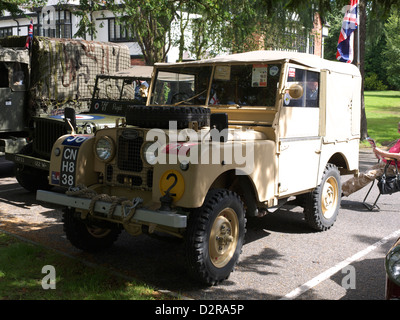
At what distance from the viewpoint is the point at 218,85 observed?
Result: 19.4 feet

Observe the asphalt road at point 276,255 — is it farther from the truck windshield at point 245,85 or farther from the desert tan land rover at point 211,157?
the truck windshield at point 245,85

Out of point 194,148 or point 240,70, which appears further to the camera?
point 240,70

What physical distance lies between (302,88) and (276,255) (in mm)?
1932

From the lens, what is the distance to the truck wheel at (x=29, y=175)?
839 centimetres

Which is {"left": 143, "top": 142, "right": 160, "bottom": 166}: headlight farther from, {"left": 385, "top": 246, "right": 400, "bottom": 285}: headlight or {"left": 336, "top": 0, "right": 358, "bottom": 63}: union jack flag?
{"left": 336, "top": 0, "right": 358, "bottom": 63}: union jack flag

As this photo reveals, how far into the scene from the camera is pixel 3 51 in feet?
34.7

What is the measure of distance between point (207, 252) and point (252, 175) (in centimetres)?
97

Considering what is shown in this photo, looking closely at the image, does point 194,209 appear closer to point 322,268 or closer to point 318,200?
point 322,268

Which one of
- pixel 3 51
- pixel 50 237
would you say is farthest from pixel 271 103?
pixel 3 51

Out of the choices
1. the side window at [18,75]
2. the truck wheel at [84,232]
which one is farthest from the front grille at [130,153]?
the side window at [18,75]

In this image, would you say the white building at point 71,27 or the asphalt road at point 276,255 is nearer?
the asphalt road at point 276,255

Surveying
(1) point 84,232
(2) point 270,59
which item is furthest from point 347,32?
(1) point 84,232

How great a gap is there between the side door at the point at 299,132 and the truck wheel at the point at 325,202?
0.28 meters

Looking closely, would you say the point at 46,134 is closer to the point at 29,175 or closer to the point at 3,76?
the point at 29,175
